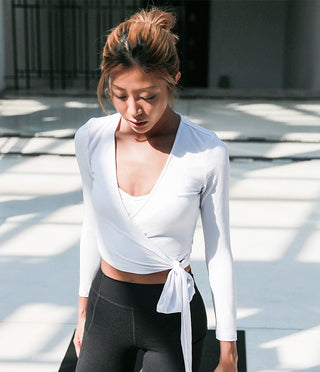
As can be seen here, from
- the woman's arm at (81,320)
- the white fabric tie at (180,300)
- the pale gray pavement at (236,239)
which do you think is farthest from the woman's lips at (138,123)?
the pale gray pavement at (236,239)

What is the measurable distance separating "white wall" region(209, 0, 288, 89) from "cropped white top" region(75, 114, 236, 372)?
1386 cm

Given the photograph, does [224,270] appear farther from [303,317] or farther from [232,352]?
[303,317]

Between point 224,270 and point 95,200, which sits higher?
point 95,200

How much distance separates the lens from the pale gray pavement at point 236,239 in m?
3.27

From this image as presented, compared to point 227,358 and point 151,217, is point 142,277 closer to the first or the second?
point 151,217

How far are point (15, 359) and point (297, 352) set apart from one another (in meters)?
1.37

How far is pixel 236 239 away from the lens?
15.3 feet

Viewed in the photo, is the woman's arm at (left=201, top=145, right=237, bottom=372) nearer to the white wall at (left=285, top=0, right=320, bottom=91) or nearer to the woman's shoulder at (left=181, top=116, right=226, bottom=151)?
the woman's shoulder at (left=181, top=116, right=226, bottom=151)

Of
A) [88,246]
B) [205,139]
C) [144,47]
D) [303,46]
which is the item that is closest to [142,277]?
[88,246]

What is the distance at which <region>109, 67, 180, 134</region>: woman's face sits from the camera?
149 cm

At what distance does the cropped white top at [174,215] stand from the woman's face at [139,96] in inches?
4.1

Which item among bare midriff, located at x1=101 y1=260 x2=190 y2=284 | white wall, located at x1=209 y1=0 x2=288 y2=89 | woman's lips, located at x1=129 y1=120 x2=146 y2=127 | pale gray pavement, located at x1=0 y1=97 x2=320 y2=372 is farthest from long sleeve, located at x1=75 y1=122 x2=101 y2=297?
white wall, located at x1=209 y1=0 x2=288 y2=89

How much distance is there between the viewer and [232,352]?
167 cm

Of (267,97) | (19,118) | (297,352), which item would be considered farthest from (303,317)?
(267,97)
